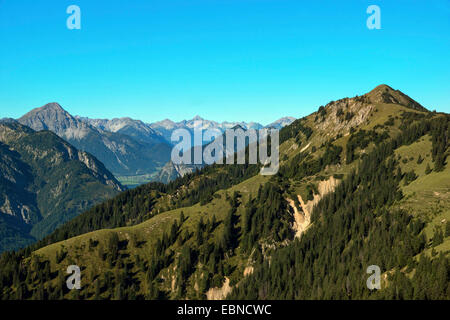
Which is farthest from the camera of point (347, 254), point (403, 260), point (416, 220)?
point (347, 254)

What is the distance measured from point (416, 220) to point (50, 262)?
195 meters

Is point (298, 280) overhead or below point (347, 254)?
below

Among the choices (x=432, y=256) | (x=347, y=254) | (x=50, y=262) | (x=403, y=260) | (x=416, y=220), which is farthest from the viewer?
(x=50, y=262)

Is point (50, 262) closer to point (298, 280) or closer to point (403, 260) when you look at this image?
point (298, 280)
